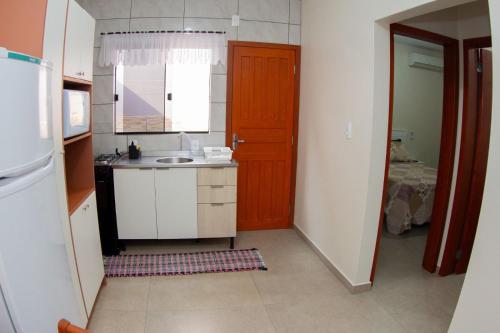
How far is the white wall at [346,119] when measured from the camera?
2279 millimetres

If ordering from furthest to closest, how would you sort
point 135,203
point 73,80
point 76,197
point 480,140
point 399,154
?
1. point 399,154
2. point 135,203
3. point 480,140
4. point 76,197
5. point 73,80

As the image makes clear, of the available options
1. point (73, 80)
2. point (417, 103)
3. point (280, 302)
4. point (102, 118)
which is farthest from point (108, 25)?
point (417, 103)

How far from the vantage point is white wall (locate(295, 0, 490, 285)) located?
2279mm

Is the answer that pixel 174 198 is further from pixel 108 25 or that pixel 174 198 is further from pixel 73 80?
pixel 108 25

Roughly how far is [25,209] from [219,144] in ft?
8.37

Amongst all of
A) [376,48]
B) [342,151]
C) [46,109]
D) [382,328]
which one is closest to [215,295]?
[382,328]

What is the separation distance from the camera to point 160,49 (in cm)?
332

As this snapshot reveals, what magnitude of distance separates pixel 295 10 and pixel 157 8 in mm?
1456

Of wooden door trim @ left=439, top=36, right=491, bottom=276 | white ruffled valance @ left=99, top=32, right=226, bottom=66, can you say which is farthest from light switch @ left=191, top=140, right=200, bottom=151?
wooden door trim @ left=439, top=36, right=491, bottom=276

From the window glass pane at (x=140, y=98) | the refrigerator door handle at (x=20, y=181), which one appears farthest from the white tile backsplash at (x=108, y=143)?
the refrigerator door handle at (x=20, y=181)

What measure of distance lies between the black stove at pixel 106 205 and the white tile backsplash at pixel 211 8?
5.67 ft

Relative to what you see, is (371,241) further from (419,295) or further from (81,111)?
(81,111)

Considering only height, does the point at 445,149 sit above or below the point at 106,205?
above

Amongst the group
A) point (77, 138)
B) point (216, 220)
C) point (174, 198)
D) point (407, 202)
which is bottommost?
point (216, 220)
